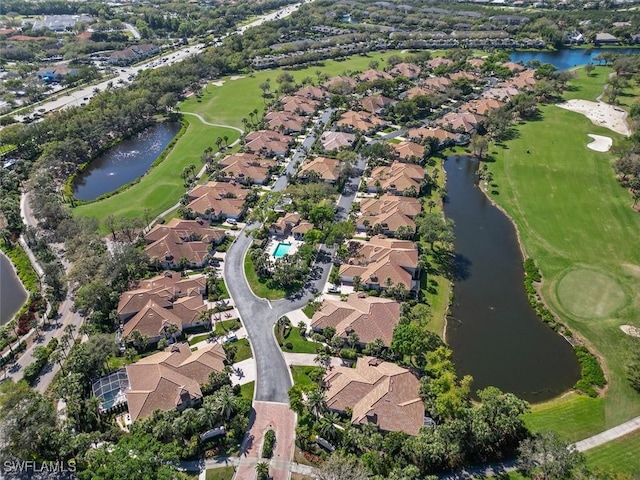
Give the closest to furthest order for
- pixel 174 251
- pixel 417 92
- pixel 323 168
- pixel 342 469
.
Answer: pixel 342 469, pixel 174 251, pixel 323 168, pixel 417 92

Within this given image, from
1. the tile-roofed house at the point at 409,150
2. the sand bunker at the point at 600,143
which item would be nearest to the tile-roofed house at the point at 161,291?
the tile-roofed house at the point at 409,150

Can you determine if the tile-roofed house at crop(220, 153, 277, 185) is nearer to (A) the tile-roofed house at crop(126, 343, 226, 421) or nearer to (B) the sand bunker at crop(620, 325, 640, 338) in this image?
(A) the tile-roofed house at crop(126, 343, 226, 421)

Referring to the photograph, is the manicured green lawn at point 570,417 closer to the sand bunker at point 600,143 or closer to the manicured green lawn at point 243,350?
the manicured green lawn at point 243,350

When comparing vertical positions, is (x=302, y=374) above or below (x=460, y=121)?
below

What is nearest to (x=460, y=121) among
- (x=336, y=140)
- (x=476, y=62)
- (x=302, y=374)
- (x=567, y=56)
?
(x=336, y=140)

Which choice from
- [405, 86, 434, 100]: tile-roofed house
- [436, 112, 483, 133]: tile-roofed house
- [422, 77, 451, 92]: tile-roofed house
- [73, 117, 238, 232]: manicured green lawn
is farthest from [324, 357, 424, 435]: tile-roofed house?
[422, 77, 451, 92]: tile-roofed house

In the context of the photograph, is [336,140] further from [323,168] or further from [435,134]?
[435,134]
